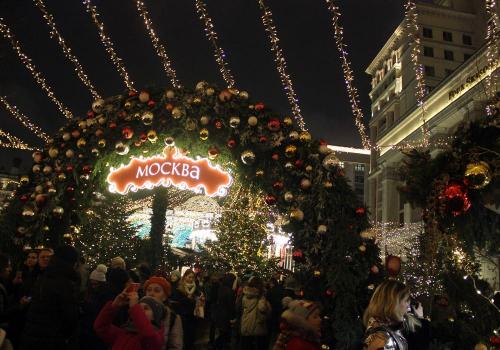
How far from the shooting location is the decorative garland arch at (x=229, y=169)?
658cm

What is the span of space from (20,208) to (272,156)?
452cm

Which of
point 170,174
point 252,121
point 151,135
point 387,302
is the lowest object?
point 387,302

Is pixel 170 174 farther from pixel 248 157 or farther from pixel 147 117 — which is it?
pixel 248 157

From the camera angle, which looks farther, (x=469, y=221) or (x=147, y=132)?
(x=147, y=132)

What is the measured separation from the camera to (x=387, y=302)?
288 centimetres

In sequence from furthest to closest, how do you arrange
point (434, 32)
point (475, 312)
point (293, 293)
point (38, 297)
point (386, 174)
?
point (386, 174)
point (434, 32)
point (293, 293)
point (475, 312)
point (38, 297)

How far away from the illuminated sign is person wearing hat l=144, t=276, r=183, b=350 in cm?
462

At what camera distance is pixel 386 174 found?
1779 inches

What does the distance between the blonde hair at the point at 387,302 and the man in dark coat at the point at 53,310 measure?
2.70 meters

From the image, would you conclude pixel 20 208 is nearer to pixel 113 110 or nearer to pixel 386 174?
pixel 113 110

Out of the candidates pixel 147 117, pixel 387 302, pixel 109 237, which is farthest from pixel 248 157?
pixel 109 237

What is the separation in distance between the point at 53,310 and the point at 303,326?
2.35 meters

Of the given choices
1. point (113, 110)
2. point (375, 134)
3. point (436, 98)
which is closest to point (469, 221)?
point (113, 110)

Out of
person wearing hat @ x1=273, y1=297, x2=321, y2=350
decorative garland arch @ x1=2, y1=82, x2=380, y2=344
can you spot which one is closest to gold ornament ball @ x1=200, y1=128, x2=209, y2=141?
decorative garland arch @ x1=2, y1=82, x2=380, y2=344
